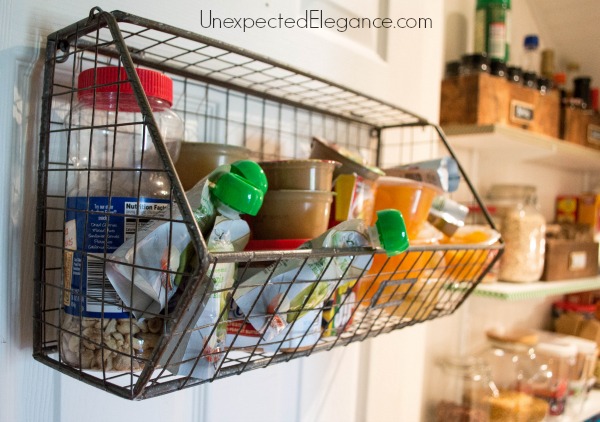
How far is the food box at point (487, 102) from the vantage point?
1255mm

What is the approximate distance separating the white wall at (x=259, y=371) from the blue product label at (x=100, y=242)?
102mm

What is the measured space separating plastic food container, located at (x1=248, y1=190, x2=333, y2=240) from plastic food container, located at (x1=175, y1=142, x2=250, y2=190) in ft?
0.23

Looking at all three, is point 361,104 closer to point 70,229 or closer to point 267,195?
point 267,195

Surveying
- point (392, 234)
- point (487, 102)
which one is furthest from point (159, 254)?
point (487, 102)

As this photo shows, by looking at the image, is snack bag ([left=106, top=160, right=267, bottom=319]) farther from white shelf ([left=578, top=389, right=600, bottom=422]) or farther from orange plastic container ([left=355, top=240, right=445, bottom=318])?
white shelf ([left=578, top=389, right=600, bottom=422])

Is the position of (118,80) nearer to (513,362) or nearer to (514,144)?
(514,144)

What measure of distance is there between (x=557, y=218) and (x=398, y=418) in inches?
48.0

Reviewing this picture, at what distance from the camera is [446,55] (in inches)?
55.9

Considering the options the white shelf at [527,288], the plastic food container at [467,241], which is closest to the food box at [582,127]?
the white shelf at [527,288]

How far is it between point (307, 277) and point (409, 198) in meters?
0.24

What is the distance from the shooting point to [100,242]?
1.45 ft

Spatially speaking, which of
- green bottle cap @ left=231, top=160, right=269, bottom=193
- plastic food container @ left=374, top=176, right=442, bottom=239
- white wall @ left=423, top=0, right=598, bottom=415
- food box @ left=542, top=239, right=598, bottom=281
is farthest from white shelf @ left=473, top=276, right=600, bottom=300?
green bottle cap @ left=231, top=160, right=269, bottom=193

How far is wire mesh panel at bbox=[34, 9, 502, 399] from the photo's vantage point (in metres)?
0.41

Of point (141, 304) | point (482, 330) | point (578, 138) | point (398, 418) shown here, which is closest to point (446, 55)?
point (578, 138)
